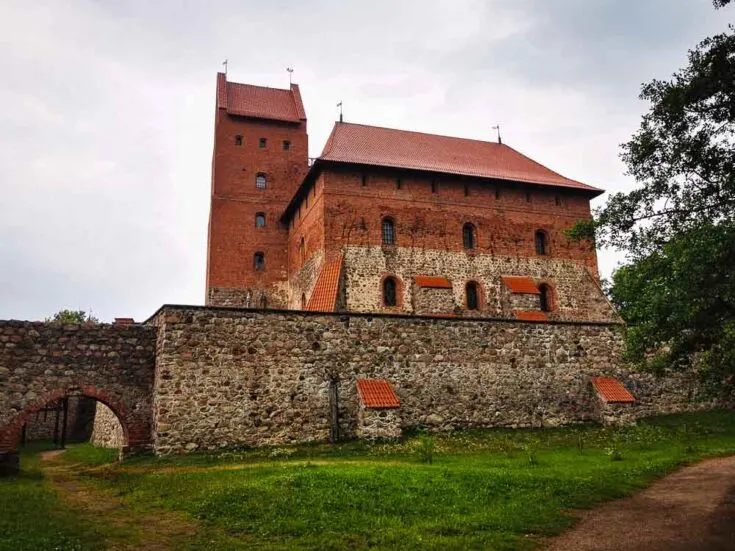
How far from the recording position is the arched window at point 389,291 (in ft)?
84.4

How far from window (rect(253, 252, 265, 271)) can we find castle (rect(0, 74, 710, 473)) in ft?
0.21

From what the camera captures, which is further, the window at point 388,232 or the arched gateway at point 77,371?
the window at point 388,232

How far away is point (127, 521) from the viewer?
344 inches

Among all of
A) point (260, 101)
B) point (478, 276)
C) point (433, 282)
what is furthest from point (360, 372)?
point (260, 101)

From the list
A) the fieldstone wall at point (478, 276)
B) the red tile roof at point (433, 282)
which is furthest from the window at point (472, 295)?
the red tile roof at point (433, 282)

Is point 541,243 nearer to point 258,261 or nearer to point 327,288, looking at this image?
point 327,288

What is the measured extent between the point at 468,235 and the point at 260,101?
16.2 m

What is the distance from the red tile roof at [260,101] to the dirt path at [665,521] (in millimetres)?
29347

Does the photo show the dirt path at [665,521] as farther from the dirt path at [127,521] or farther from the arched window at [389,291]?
the arched window at [389,291]

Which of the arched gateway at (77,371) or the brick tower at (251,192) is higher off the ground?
the brick tower at (251,192)

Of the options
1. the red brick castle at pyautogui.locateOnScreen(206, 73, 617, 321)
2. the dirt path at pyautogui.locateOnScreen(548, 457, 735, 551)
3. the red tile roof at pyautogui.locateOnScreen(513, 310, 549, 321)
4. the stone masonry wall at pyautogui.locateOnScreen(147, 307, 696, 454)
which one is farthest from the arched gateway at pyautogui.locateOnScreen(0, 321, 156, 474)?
the red tile roof at pyautogui.locateOnScreen(513, 310, 549, 321)

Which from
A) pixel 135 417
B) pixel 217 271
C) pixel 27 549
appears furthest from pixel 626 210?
pixel 217 271

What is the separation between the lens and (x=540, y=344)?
60.6ft

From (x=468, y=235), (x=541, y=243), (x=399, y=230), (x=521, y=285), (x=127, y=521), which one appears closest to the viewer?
(x=127, y=521)
